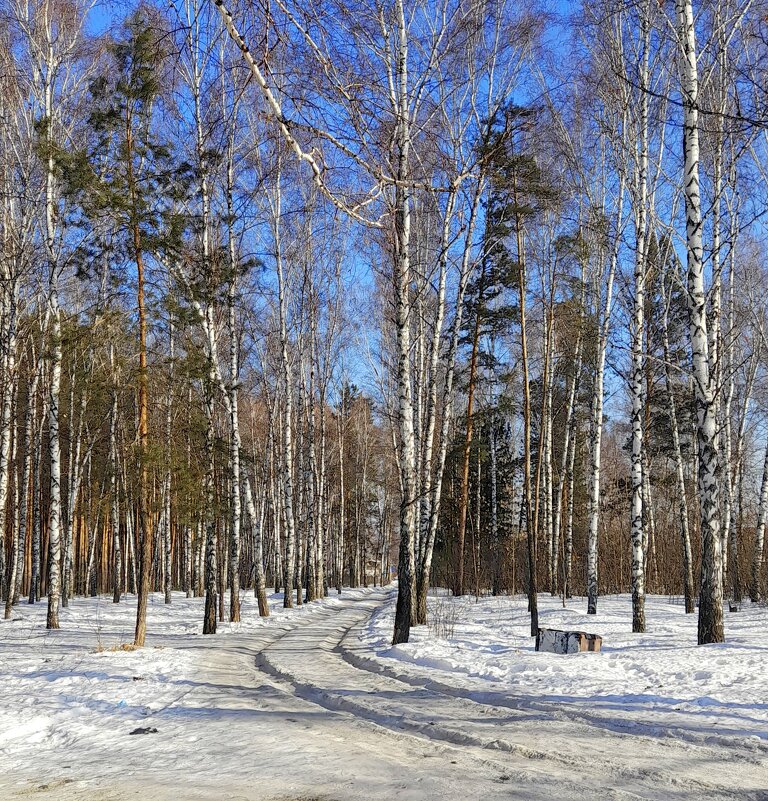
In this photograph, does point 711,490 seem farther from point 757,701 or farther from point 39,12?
point 39,12

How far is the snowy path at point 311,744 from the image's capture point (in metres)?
4.11

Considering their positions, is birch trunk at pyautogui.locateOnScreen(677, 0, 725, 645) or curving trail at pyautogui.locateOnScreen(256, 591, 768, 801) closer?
curving trail at pyautogui.locateOnScreen(256, 591, 768, 801)

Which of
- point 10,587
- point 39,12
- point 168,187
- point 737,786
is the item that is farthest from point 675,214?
point 10,587

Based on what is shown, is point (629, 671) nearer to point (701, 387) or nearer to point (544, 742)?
point (544, 742)

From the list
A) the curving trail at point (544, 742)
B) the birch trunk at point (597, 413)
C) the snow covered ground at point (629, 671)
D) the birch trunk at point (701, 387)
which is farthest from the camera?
the birch trunk at point (597, 413)

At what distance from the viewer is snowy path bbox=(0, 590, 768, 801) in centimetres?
411

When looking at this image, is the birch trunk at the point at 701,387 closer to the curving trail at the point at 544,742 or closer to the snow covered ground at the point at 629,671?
the snow covered ground at the point at 629,671

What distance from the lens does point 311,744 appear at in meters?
5.21

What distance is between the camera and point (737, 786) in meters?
3.98

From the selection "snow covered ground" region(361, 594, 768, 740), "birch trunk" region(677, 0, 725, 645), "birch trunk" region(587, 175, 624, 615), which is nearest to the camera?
"snow covered ground" region(361, 594, 768, 740)

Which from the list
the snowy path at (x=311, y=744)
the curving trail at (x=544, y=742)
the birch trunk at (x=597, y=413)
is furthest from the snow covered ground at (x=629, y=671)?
the birch trunk at (x=597, y=413)

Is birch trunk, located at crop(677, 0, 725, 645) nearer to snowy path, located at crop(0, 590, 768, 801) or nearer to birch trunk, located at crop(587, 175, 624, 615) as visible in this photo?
snowy path, located at crop(0, 590, 768, 801)

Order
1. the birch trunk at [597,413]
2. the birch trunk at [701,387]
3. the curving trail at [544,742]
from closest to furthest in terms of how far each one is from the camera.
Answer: the curving trail at [544,742] < the birch trunk at [701,387] < the birch trunk at [597,413]

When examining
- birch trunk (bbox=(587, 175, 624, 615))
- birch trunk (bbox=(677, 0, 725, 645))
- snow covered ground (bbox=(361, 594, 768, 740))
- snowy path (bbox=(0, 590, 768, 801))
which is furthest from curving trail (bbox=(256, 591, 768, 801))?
birch trunk (bbox=(587, 175, 624, 615))
